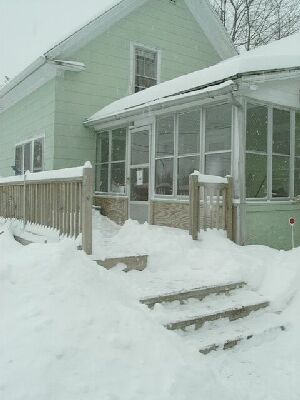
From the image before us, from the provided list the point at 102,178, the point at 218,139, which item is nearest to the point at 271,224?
the point at 218,139

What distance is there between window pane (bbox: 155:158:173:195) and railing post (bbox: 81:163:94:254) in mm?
3641

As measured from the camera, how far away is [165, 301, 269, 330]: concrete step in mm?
5145

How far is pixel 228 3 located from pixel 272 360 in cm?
2735

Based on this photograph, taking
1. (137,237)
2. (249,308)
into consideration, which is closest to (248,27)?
(137,237)

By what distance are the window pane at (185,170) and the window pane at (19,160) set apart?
8.55m

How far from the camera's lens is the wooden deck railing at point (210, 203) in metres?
7.73

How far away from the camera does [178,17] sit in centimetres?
1534

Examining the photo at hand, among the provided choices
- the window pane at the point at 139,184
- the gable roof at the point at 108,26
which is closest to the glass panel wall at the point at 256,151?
the window pane at the point at 139,184

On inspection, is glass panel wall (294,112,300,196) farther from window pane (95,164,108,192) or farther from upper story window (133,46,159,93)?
upper story window (133,46,159,93)

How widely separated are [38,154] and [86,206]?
8.57m

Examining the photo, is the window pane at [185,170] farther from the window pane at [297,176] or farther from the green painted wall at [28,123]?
the green painted wall at [28,123]

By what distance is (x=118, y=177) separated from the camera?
1195 centimetres

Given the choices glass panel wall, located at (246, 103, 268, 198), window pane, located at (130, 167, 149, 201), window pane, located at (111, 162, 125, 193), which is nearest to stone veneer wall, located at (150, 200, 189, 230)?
window pane, located at (130, 167, 149, 201)

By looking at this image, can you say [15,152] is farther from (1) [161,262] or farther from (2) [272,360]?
(2) [272,360]
